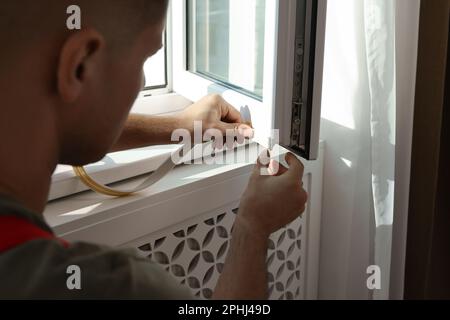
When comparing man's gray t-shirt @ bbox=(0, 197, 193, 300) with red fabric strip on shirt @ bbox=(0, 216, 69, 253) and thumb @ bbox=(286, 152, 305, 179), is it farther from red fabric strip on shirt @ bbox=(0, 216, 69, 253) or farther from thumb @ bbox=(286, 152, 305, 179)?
thumb @ bbox=(286, 152, 305, 179)

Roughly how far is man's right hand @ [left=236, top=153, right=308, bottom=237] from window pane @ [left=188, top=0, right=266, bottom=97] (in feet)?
→ 0.68

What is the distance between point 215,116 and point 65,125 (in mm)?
445

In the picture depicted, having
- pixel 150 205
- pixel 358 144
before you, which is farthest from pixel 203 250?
pixel 358 144

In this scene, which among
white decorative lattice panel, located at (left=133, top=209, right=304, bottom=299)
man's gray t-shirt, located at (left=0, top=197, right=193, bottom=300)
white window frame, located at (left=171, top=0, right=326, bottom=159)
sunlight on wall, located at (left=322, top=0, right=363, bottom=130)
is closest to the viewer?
man's gray t-shirt, located at (left=0, top=197, right=193, bottom=300)

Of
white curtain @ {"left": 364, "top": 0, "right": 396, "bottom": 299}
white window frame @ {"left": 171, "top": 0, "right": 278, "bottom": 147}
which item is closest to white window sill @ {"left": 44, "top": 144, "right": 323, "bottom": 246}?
white window frame @ {"left": 171, "top": 0, "right": 278, "bottom": 147}

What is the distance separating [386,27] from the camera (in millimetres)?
1095

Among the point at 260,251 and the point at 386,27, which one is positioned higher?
the point at 386,27

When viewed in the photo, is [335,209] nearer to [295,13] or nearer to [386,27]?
[386,27]

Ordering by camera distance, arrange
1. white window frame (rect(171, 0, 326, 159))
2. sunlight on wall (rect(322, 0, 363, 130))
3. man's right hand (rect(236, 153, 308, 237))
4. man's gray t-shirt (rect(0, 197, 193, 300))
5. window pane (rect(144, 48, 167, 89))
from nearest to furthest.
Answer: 1. man's gray t-shirt (rect(0, 197, 193, 300))
2. man's right hand (rect(236, 153, 308, 237))
3. white window frame (rect(171, 0, 326, 159))
4. sunlight on wall (rect(322, 0, 363, 130))
5. window pane (rect(144, 48, 167, 89))

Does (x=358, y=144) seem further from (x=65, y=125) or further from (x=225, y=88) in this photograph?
(x=65, y=125)

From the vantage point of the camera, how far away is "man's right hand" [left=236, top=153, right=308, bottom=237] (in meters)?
0.80
